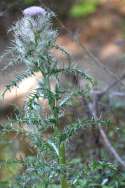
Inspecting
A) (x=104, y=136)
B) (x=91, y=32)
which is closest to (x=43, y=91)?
(x=104, y=136)

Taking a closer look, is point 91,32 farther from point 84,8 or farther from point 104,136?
point 104,136

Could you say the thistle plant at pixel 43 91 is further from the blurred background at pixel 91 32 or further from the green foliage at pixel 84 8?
the green foliage at pixel 84 8

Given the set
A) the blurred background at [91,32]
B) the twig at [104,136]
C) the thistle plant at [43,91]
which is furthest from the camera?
the blurred background at [91,32]

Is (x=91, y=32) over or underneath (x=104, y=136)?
over

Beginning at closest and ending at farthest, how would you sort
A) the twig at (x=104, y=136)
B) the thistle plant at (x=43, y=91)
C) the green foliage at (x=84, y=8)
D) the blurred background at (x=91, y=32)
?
the thistle plant at (x=43, y=91) < the twig at (x=104, y=136) < the blurred background at (x=91, y=32) < the green foliage at (x=84, y=8)

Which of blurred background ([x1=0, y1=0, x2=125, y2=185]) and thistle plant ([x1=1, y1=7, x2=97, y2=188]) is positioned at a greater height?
blurred background ([x1=0, y1=0, x2=125, y2=185])

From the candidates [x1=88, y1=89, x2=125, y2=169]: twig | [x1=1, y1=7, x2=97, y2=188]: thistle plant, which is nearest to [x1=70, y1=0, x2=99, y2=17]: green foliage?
[x1=88, y1=89, x2=125, y2=169]: twig

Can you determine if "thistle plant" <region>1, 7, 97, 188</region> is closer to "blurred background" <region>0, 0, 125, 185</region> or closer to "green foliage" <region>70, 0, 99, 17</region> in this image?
"blurred background" <region>0, 0, 125, 185</region>

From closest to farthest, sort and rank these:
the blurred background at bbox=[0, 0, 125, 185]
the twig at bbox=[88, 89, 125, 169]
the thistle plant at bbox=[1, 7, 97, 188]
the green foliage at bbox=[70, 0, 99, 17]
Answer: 1. the thistle plant at bbox=[1, 7, 97, 188]
2. the twig at bbox=[88, 89, 125, 169]
3. the blurred background at bbox=[0, 0, 125, 185]
4. the green foliage at bbox=[70, 0, 99, 17]

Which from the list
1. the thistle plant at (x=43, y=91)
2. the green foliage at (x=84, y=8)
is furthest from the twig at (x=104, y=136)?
the green foliage at (x=84, y=8)
